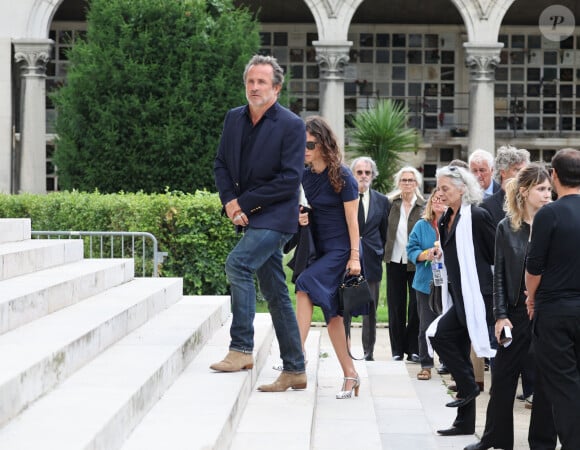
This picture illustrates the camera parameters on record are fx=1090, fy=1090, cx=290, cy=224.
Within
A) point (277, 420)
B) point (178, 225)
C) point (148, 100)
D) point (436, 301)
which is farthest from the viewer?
point (148, 100)

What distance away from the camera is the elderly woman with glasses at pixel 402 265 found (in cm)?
873

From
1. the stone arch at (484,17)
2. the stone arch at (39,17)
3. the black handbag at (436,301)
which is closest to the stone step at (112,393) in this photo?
the black handbag at (436,301)

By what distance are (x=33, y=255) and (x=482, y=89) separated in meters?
14.9

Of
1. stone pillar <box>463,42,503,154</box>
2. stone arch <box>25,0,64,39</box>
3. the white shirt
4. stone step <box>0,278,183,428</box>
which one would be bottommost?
stone step <box>0,278,183,428</box>

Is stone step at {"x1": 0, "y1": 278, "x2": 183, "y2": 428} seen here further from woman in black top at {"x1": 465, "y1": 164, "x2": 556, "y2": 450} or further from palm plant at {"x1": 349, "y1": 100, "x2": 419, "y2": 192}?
palm plant at {"x1": 349, "y1": 100, "x2": 419, "y2": 192}

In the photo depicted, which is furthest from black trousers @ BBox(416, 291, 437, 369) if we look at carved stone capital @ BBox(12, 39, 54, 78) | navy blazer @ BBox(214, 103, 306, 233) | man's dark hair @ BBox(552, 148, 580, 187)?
carved stone capital @ BBox(12, 39, 54, 78)

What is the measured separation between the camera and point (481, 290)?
5.97 m

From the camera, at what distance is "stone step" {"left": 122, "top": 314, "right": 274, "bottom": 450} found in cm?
433

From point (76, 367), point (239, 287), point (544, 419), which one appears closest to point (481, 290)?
point (544, 419)

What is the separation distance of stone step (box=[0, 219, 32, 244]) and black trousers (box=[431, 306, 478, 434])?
10.3 ft

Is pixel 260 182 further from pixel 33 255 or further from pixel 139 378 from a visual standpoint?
pixel 33 255

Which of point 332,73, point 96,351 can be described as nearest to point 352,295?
point 96,351

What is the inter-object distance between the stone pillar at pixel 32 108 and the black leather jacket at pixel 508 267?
50.7ft

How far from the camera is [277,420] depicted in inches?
210
